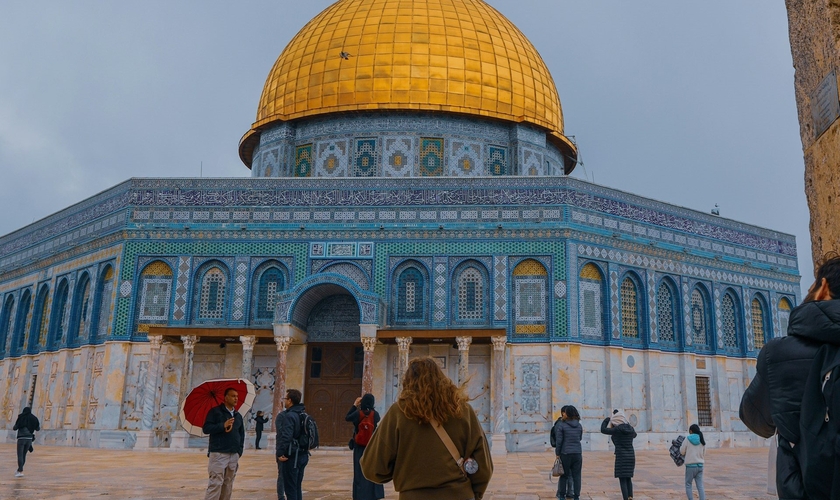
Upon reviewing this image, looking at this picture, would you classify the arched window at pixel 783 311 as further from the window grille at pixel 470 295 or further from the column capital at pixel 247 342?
the column capital at pixel 247 342

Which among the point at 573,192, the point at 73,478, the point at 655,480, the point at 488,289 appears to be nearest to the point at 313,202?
the point at 488,289

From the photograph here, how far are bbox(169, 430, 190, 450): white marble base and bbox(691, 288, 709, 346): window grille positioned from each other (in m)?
14.2

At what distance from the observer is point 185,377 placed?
19.7 meters

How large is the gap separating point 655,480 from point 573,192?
10128 millimetres

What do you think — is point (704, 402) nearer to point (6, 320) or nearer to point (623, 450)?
point (623, 450)

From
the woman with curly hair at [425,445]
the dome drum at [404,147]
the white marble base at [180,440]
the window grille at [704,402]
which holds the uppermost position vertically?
the dome drum at [404,147]

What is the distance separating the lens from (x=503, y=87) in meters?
25.4

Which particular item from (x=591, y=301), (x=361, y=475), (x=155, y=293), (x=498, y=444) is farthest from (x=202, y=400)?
(x=591, y=301)

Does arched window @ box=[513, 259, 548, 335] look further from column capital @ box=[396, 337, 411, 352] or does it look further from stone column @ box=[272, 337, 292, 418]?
stone column @ box=[272, 337, 292, 418]

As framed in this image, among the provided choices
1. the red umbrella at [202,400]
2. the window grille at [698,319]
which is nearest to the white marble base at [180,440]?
the red umbrella at [202,400]

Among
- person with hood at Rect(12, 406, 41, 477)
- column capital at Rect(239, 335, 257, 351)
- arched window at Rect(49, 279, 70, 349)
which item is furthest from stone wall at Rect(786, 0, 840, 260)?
arched window at Rect(49, 279, 70, 349)

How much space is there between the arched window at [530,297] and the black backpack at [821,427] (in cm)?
1751

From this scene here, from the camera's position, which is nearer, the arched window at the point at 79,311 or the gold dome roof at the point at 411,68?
the arched window at the point at 79,311

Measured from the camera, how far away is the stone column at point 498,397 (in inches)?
727
